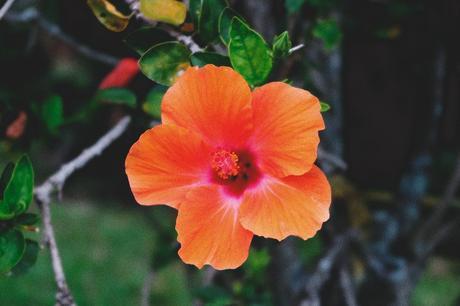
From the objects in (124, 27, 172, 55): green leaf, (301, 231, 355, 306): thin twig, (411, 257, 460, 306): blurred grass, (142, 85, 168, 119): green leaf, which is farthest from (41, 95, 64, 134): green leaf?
(411, 257, 460, 306): blurred grass

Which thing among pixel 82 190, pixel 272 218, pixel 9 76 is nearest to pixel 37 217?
pixel 272 218

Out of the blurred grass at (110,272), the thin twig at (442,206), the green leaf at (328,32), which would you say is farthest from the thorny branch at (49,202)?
the blurred grass at (110,272)

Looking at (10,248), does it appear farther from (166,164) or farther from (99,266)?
(99,266)

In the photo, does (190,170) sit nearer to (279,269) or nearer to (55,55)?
(279,269)

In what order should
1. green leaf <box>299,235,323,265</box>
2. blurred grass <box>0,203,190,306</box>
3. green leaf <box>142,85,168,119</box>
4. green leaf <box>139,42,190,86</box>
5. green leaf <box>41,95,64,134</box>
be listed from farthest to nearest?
green leaf <box>299,235,323,265</box>
blurred grass <box>0,203,190,306</box>
green leaf <box>41,95,64,134</box>
green leaf <box>142,85,168,119</box>
green leaf <box>139,42,190,86</box>

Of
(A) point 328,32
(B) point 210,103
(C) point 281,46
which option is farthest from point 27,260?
(A) point 328,32

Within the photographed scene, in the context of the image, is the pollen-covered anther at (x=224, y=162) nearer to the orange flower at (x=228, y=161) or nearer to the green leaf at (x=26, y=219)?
the orange flower at (x=228, y=161)

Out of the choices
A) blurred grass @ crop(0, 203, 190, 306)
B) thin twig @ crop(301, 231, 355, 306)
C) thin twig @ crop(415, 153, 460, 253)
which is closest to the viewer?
thin twig @ crop(301, 231, 355, 306)

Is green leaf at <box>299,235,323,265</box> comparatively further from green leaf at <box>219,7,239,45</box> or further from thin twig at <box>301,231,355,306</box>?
green leaf at <box>219,7,239,45</box>
